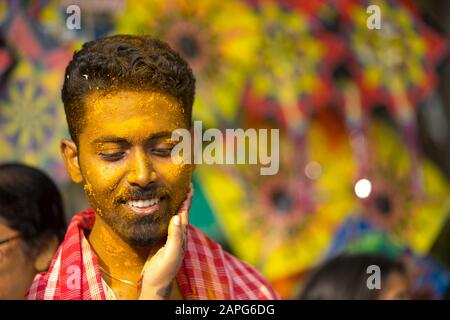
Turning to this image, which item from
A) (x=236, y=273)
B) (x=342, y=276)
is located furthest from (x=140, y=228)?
(x=342, y=276)

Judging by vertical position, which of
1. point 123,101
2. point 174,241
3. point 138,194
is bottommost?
point 174,241

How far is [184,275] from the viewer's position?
A: 1.85 metres

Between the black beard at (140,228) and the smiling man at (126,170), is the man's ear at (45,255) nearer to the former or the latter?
the smiling man at (126,170)

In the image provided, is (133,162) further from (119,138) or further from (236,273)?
(236,273)

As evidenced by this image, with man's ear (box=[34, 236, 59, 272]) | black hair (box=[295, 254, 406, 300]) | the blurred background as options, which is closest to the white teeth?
man's ear (box=[34, 236, 59, 272])

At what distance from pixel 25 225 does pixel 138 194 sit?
1.81 ft

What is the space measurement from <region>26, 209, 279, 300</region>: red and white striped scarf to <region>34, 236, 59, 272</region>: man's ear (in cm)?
23

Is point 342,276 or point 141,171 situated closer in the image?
point 141,171

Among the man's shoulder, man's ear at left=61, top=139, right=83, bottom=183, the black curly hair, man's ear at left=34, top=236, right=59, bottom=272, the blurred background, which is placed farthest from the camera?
the blurred background

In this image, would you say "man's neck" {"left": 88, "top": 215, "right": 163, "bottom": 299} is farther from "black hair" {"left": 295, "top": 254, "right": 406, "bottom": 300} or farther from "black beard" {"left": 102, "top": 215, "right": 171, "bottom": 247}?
"black hair" {"left": 295, "top": 254, "right": 406, "bottom": 300}

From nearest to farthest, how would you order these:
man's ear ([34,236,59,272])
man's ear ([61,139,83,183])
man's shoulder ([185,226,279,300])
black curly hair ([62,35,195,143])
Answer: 1. black curly hair ([62,35,195,143])
2. man's ear ([61,139,83,183])
3. man's shoulder ([185,226,279,300])
4. man's ear ([34,236,59,272])

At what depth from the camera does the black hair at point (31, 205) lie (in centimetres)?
206

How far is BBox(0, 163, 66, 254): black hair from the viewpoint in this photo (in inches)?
81.0

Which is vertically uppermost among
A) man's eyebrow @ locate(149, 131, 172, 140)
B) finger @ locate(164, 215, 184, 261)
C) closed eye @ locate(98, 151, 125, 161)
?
man's eyebrow @ locate(149, 131, 172, 140)
